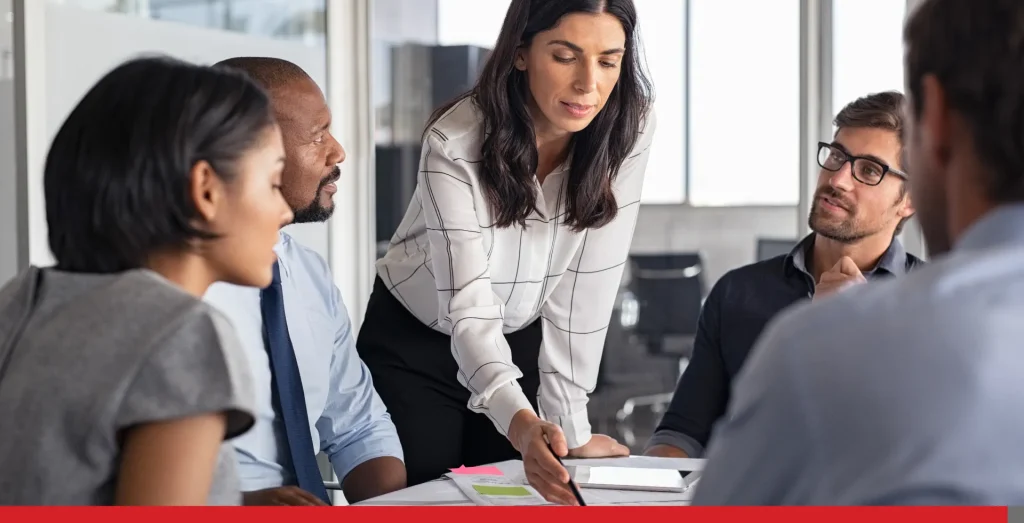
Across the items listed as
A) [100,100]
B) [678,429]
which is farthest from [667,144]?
[100,100]

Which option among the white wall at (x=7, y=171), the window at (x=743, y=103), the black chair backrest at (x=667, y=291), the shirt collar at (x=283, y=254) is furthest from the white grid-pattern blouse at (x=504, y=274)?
the black chair backrest at (x=667, y=291)

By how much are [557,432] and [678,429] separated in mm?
754

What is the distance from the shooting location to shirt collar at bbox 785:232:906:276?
7.45 ft

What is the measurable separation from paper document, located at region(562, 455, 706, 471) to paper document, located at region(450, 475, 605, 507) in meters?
0.15

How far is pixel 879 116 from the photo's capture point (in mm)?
2285

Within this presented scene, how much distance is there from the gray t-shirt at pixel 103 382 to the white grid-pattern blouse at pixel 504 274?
969 millimetres

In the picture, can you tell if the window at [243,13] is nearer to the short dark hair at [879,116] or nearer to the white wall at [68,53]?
the white wall at [68,53]

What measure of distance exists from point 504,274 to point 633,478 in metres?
0.60

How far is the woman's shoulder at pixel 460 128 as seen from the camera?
2004 mm

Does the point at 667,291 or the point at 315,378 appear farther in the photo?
the point at 667,291

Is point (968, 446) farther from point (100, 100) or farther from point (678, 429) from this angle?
point (678, 429)

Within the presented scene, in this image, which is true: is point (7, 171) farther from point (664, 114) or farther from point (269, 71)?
point (664, 114)

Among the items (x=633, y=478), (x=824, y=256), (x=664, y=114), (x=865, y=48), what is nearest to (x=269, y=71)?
(x=633, y=478)

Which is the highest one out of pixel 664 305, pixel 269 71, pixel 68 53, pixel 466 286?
pixel 68 53
